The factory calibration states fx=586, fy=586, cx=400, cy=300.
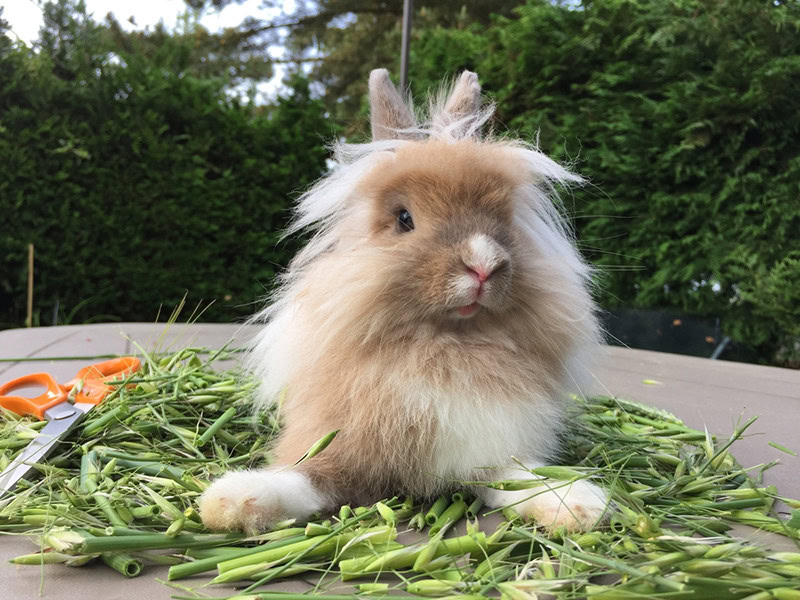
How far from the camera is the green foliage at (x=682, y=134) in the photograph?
3734 millimetres

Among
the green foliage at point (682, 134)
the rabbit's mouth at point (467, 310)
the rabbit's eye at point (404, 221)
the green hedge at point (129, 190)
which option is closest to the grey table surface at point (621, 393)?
the rabbit's mouth at point (467, 310)

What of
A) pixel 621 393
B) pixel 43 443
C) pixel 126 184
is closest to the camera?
pixel 43 443

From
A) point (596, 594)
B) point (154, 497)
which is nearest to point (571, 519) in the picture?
point (596, 594)

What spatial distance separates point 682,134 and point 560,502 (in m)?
3.63

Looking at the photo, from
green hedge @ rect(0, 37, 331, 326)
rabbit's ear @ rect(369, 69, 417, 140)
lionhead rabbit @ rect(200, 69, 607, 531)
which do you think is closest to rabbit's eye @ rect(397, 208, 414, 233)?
lionhead rabbit @ rect(200, 69, 607, 531)

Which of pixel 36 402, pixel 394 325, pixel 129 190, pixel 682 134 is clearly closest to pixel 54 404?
pixel 36 402

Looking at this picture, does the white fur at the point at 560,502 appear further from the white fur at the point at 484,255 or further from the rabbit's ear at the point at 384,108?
the rabbit's ear at the point at 384,108

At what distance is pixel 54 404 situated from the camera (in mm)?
1503

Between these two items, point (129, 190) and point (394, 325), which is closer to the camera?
point (394, 325)

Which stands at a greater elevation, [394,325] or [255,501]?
[394,325]

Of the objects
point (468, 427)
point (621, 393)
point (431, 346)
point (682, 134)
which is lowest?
point (621, 393)

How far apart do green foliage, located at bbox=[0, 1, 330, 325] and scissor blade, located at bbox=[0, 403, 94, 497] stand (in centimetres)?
287

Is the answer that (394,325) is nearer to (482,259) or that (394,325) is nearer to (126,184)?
(482,259)

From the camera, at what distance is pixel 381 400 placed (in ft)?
3.78
